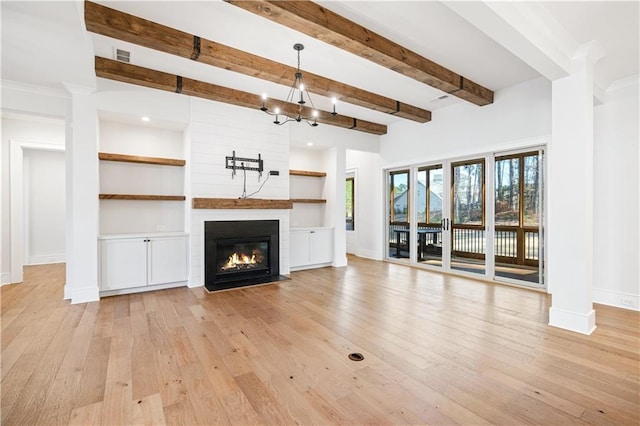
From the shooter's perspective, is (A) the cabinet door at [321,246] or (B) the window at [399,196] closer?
(A) the cabinet door at [321,246]

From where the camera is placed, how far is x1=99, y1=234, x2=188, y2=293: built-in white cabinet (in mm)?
4336

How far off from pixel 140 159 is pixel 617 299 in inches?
285

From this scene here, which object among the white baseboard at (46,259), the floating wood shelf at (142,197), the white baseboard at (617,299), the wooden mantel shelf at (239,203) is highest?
the floating wood shelf at (142,197)

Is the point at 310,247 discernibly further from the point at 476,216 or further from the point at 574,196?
the point at 574,196

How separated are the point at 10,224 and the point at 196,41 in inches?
185

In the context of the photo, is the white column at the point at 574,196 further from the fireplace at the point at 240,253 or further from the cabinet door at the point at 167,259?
the cabinet door at the point at 167,259

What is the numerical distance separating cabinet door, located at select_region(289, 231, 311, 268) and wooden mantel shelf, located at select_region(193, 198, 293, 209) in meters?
0.78

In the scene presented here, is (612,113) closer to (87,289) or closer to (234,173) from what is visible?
(234,173)

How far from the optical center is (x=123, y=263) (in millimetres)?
4426

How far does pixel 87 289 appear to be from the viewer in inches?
161

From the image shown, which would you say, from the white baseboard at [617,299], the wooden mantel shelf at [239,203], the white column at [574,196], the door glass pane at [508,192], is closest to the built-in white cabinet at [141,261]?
the wooden mantel shelf at [239,203]

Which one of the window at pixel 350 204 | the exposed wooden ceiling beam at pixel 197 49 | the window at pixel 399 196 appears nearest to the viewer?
the exposed wooden ceiling beam at pixel 197 49

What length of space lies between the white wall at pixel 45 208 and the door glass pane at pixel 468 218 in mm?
8395

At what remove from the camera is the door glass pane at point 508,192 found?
5.04 m
